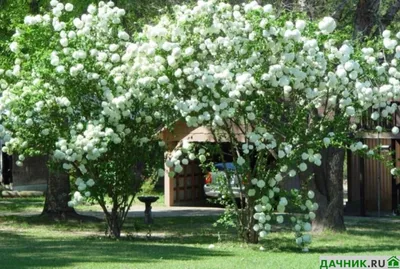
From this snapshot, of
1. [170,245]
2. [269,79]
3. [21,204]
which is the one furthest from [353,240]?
[21,204]

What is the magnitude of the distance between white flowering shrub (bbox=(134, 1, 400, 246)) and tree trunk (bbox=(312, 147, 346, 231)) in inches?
167

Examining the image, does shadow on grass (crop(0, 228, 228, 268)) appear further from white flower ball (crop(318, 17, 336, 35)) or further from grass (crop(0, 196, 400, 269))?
white flower ball (crop(318, 17, 336, 35))

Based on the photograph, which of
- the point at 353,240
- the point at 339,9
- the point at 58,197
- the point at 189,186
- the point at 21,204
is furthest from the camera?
the point at 189,186

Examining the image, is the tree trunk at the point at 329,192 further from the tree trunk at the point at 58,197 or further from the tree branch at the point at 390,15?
the tree trunk at the point at 58,197

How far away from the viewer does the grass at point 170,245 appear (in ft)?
44.8

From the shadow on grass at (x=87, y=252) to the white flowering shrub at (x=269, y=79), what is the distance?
1712mm

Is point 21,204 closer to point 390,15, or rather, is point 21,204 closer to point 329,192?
point 329,192

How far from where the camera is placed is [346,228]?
71.5ft

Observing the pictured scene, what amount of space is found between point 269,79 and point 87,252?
4.10 meters

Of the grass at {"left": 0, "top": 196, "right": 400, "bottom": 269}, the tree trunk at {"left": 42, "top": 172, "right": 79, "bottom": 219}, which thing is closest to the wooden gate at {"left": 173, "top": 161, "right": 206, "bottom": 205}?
the grass at {"left": 0, "top": 196, "right": 400, "bottom": 269}

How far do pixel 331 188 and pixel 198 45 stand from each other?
252 inches

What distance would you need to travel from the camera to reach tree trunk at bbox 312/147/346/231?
2034 cm

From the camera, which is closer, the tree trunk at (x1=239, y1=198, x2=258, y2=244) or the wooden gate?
the tree trunk at (x1=239, y1=198, x2=258, y2=244)

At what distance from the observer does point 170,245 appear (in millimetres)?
16953
